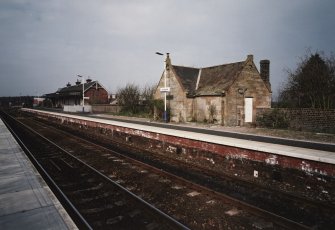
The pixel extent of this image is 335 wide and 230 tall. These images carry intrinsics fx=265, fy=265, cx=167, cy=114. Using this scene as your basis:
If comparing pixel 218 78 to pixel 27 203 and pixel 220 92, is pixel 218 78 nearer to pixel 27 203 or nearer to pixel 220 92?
pixel 220 92

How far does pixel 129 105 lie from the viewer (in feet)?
131

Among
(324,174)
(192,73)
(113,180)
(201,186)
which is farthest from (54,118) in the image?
(324,174)

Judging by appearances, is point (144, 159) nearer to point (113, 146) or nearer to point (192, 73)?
point (113, 146)

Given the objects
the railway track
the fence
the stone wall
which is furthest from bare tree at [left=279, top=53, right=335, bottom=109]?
the fence

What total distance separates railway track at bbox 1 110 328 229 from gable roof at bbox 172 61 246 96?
54.4 feet

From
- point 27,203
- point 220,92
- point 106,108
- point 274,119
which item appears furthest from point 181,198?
point 106,108

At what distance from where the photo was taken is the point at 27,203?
6.35 m

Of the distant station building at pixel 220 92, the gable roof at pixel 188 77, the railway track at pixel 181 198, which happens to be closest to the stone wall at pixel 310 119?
the distant station building at pixel 220 92

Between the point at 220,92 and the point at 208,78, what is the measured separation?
528 cm

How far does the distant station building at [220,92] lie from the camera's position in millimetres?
25353

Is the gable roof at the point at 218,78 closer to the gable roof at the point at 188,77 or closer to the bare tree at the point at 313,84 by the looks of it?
the gable roof at the point at 188,77

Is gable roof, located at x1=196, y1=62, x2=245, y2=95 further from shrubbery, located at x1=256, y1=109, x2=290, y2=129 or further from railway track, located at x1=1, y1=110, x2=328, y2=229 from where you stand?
railway track, located at x1=1, y1=110, x2=328, y2=229

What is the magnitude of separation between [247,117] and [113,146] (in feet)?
50.7

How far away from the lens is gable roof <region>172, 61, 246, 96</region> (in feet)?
86.4
